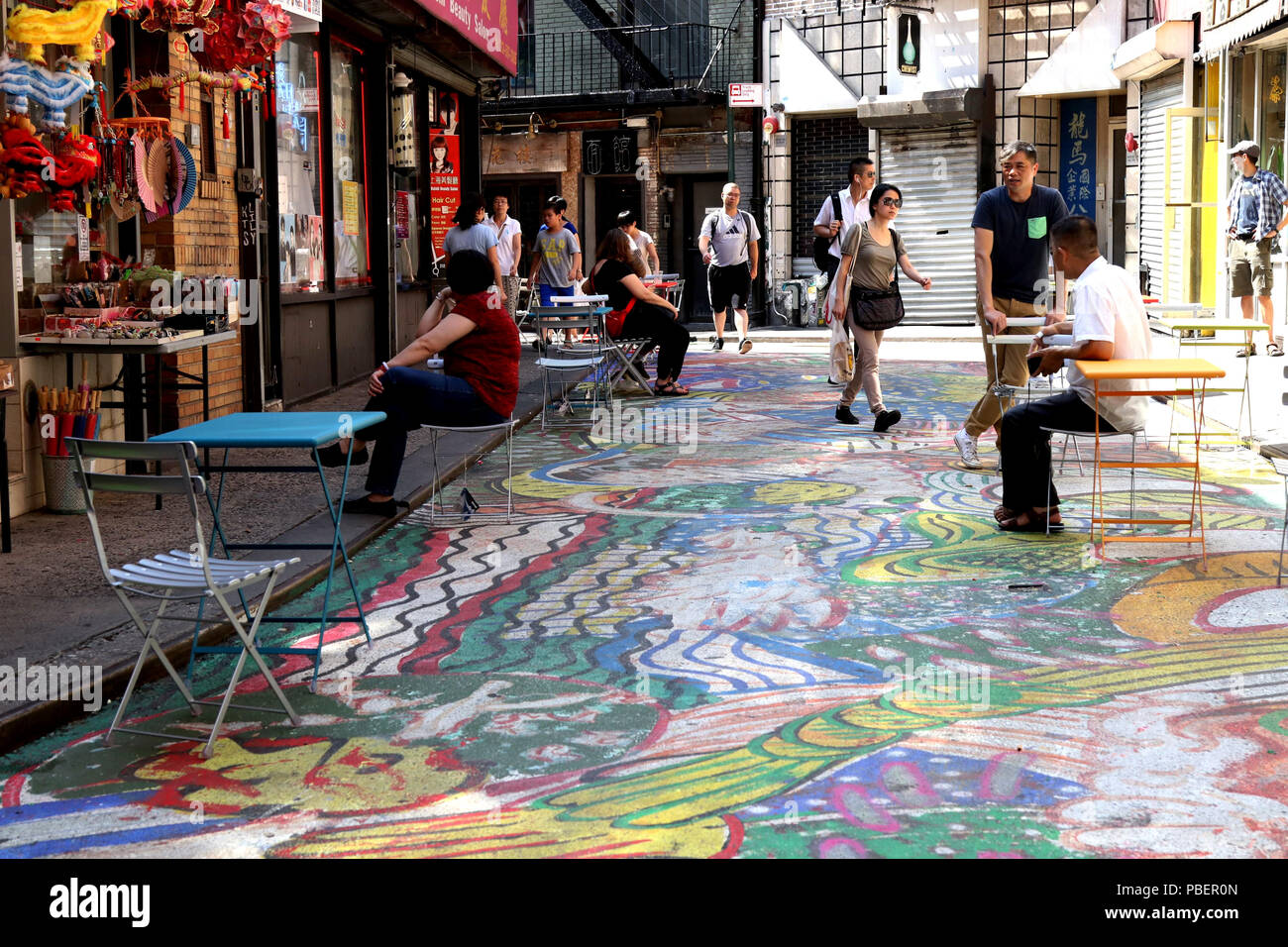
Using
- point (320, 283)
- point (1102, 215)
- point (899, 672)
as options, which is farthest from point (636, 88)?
point (899, 672)

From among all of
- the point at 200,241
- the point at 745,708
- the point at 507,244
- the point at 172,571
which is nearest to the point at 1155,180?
the point at 507,244

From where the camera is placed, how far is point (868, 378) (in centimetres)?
1206

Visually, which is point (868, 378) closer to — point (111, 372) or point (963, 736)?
point (111, 372)

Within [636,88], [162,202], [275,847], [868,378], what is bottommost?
[275,847]

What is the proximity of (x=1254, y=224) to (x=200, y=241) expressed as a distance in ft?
38.7

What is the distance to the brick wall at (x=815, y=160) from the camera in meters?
27.7

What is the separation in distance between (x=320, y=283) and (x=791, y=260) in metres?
14.9

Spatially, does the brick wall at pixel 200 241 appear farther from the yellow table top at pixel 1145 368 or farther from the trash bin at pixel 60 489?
the yellow table top at pixel 1145 368

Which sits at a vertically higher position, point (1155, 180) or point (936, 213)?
point (1155, 180)

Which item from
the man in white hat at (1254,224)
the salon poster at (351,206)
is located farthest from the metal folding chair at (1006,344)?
the salon poster at (351,206)

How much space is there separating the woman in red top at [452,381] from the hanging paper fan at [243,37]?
180 cm

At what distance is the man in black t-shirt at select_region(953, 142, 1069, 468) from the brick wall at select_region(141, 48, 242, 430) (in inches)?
201

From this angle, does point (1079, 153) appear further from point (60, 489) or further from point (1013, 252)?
point (60, 489)

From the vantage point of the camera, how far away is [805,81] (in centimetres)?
2717
